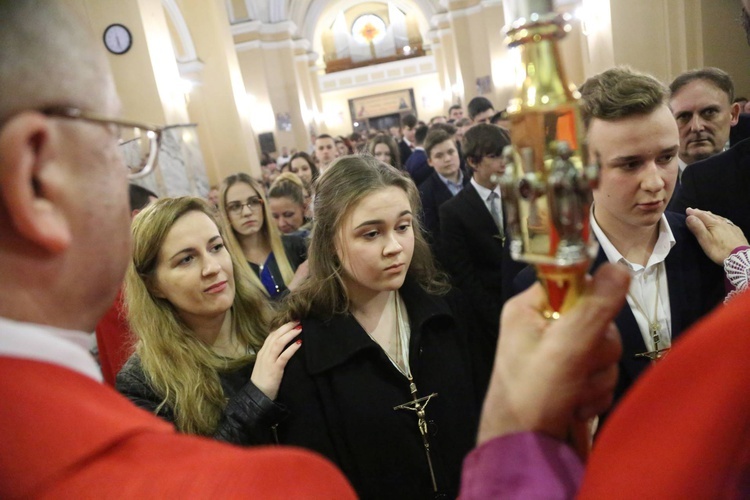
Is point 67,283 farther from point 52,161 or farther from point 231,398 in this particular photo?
point 231,398

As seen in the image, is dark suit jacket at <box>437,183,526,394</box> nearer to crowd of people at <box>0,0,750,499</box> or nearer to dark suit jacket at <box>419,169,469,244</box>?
crowd of people at <box>0,0,750,499</box>

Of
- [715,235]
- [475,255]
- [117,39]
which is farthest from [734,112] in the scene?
[117,39]

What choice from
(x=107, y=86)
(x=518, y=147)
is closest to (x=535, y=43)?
(x=518, y=147)

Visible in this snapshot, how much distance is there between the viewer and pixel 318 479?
0.62 meters

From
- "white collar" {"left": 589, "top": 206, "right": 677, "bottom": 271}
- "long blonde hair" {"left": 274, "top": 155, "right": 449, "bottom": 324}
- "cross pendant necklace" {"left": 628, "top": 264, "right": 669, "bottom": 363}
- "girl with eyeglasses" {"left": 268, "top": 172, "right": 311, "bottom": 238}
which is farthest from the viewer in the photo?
"girl with eyeglasses" {"left": 268, "top": 172, "right": 311, "bottom": 238}

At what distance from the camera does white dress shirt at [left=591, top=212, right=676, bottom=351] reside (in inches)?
58.6

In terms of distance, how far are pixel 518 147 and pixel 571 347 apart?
0.83 feet

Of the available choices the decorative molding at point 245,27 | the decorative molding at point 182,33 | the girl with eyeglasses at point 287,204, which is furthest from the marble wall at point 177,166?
the decorative molding at point 245,27

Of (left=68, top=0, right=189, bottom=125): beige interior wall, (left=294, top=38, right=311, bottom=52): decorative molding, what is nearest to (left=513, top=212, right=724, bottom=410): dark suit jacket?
(left=68, top=0, right=189, bottom=125): beige interior wall

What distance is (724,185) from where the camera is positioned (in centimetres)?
191

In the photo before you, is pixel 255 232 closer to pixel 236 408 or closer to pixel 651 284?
pixel 236 408

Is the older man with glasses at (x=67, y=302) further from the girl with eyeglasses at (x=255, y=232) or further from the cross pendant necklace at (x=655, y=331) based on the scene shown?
the girl with eyeglasses at (x=255, y=232)

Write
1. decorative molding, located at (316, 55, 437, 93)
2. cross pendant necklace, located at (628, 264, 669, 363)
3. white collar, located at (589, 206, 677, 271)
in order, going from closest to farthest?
cross pendant necklace, located at (628, 264, 669, 363)
white collar, located at (589, 206, 677, 271)
decorative molding, located at (316, 55, 437, 93)

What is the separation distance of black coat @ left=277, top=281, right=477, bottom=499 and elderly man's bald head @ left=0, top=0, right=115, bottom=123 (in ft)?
3.89
